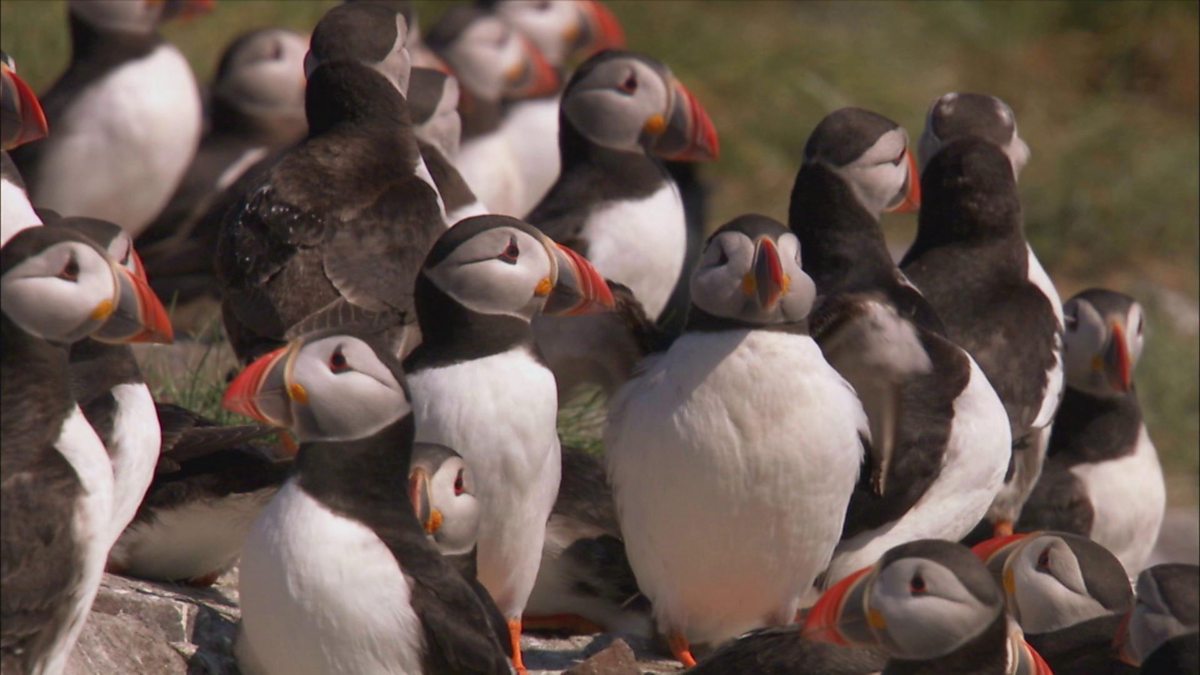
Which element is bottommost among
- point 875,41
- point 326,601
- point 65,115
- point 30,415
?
point 875,41

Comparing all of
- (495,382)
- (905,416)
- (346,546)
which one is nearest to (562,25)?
(905,416)

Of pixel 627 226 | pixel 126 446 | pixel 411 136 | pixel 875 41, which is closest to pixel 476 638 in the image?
pixel 126 446

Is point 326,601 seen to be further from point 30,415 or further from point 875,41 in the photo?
point 875,41

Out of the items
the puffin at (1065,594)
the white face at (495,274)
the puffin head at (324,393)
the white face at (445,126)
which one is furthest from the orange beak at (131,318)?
the white face at (445,126)

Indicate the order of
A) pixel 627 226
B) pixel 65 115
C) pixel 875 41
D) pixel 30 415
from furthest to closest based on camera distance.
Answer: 1. pixel 875 41
2. pixel 65 115
3. pixel 627 226
4. pixel 30 415

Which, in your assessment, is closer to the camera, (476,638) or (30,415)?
(30,415)

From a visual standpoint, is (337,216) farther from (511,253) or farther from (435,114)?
(435,114)

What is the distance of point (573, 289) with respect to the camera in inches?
267

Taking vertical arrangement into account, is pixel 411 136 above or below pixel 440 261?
below

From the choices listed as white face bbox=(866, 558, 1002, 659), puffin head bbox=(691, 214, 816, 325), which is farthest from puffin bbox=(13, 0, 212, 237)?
white face bbox=(866, 558, 1002, 659)

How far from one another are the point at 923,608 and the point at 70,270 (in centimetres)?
214

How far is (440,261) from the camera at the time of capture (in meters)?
6.58

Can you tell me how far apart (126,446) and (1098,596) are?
297 centimetres

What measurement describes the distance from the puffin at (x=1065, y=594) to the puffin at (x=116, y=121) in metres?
5.32
